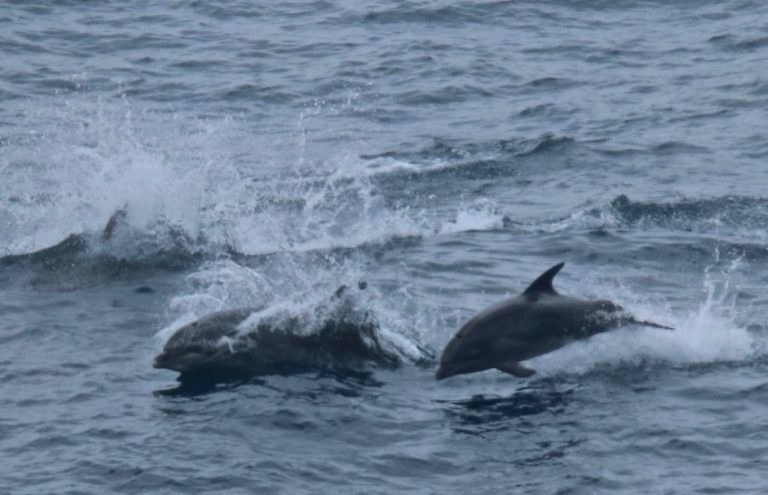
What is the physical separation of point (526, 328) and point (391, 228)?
5419 mm

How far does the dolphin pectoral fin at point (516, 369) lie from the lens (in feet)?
40.9

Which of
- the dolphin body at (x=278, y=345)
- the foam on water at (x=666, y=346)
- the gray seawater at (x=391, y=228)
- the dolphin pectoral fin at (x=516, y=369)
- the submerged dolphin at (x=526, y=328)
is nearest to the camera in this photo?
the gray seawater at (x=391, y=228)

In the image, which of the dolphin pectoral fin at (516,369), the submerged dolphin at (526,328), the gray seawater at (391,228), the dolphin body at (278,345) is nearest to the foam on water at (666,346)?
the gray seawater at (391,228)

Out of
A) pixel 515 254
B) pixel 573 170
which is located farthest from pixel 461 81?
pixel 515 254

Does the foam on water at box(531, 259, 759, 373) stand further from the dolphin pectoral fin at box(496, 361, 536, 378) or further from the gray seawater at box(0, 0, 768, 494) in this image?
the dolphin pectoral fin at box(496, 361, 536, 378)

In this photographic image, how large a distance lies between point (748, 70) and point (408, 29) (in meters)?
7.67

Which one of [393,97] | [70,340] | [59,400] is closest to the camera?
[59,400]

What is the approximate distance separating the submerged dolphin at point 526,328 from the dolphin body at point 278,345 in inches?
32.9

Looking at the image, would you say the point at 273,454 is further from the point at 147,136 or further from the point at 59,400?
the point at 147,136

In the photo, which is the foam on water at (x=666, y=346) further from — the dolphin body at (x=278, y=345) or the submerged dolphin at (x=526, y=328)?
the dolphin body at (x=278, y=345)

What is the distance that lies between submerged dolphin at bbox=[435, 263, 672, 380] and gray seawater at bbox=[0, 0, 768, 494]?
0.88 feet

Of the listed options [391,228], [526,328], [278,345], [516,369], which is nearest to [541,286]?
[526,328]

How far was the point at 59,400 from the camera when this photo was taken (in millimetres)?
12453

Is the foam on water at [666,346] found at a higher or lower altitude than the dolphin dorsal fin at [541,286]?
lower
